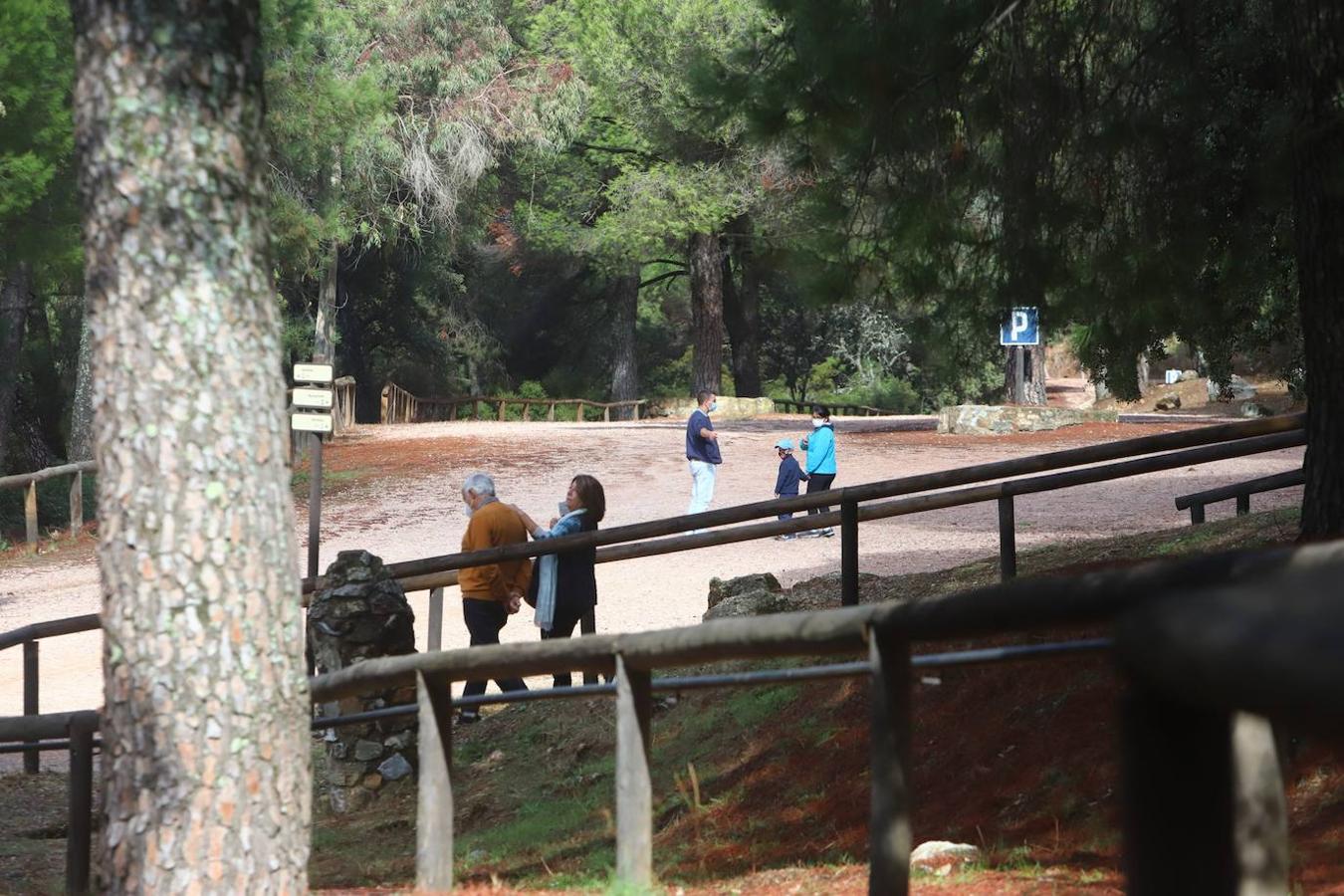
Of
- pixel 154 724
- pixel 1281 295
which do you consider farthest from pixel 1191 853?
pixel 1281 295

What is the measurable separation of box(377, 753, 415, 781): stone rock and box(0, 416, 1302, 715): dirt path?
446 centimetres

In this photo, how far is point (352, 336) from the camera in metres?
45.9

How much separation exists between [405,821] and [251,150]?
203 inches

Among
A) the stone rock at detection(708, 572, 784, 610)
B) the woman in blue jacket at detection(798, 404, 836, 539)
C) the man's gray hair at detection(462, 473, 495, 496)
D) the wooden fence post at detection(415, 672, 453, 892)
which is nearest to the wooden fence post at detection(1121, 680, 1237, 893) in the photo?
the wooden fence post at detection(415, 672, 453, 892)

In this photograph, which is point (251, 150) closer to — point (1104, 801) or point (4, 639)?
point (1104, 801)

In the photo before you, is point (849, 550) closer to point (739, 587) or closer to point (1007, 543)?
point (1007, 543)

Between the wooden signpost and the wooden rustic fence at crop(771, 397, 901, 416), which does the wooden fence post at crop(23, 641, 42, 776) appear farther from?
the wooden rustic fence at crop(771, 397, 901, 416)

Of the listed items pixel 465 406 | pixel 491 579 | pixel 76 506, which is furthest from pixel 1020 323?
pixel 465 406

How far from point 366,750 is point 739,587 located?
357cm

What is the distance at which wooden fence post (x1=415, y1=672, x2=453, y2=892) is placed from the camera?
5.01 m

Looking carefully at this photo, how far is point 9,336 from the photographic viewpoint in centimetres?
2612

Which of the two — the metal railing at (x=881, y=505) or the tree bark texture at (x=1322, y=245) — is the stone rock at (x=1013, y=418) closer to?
the metal railing at (x=881, y=505)

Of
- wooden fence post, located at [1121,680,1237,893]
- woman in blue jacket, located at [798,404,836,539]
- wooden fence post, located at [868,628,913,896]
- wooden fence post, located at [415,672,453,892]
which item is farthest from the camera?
woman in blue jacket, located at [798,404,836,539]

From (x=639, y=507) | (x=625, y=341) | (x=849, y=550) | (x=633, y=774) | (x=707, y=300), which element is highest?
(x=707, y=300)
